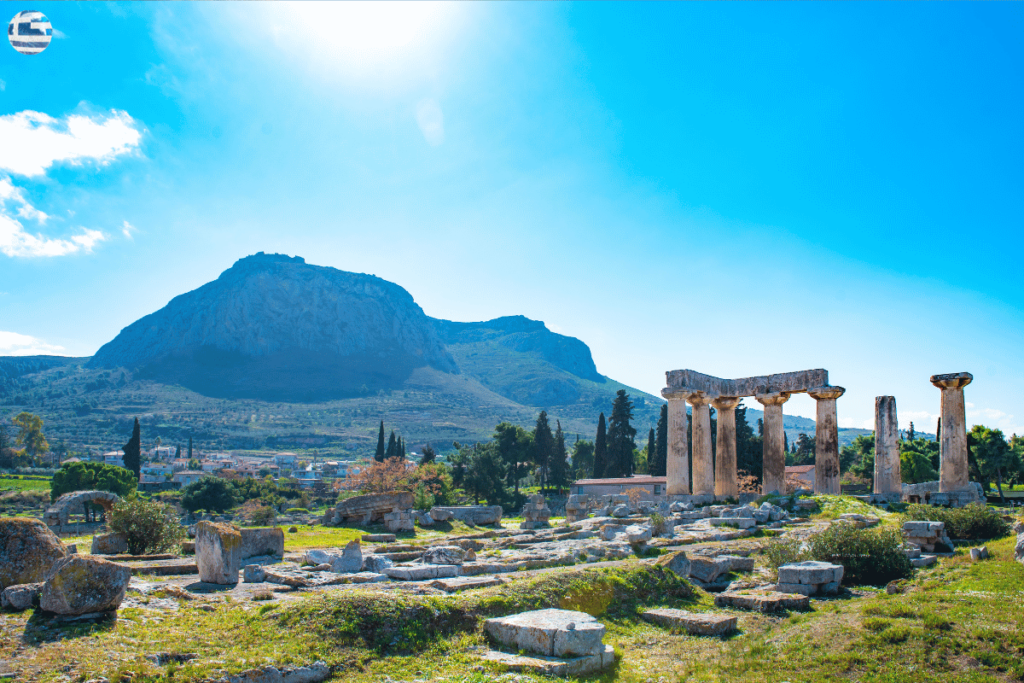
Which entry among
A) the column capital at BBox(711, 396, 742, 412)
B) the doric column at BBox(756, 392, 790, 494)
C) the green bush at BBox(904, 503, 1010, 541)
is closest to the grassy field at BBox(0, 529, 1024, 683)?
the green bush at BBox(904, 503, 1010, 541)

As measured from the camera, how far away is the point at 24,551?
9883 mm

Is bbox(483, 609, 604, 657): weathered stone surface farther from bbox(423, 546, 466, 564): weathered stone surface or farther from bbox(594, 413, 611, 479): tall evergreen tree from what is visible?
bbox(594, 413, 611, 479): tall evergreen tree

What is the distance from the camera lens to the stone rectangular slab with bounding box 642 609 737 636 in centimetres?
1057

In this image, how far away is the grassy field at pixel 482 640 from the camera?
7594 millimetres

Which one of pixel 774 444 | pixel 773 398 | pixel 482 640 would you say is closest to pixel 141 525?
pixel 482 640

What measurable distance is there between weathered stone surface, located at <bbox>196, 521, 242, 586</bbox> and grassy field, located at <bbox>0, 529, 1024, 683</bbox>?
2149mm

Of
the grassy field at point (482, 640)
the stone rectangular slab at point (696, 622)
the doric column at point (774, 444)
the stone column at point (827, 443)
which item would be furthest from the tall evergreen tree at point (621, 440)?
the grassy field at point (482, 640)

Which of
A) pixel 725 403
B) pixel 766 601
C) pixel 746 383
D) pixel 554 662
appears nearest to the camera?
pixel 554 662

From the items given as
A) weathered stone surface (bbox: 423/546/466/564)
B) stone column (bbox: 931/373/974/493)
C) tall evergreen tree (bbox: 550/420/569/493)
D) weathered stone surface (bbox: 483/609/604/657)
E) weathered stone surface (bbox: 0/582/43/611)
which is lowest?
tall evergreen tree (bbox: 550/420/569/493)

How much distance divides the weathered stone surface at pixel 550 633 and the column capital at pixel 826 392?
83.9 ft

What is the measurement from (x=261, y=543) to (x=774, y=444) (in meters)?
25.8

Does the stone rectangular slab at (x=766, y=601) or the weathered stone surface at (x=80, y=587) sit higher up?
the weathered stone surface at (x=80, y=587)

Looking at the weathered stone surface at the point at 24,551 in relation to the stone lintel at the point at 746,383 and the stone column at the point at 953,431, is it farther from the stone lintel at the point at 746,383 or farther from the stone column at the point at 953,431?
the stone column at the point at 953,431

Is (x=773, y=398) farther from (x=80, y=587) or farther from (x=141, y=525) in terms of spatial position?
(x=80, y=587)
